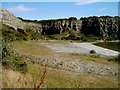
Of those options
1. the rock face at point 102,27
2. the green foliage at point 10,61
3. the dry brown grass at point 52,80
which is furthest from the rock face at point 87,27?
the dry brown grass at point 52,80

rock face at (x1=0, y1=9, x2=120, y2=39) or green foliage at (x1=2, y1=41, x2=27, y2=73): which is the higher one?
rock face at (x1=0, y1=9, x2=120, y2=39)

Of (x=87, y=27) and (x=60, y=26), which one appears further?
(x=87, y=27)

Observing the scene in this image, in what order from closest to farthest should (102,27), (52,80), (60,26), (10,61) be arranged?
1. (52,80)
2. (10,61)
3. (102,27)
4. (60,26)

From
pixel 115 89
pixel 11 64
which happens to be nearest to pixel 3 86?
pixel 11 64

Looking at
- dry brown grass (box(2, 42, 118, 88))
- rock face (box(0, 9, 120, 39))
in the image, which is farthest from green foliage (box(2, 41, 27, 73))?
rock face (box(0, 9, 120, 39))

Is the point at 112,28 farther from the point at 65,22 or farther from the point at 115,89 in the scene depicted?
the point at 115,89

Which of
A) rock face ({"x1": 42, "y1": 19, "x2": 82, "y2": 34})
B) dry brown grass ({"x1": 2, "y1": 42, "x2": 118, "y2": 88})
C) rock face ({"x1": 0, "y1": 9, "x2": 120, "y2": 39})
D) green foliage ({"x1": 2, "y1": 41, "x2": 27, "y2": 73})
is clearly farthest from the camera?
rock face ({"x1": 42, "y1": 19, "x2": 82, "y2": 34})

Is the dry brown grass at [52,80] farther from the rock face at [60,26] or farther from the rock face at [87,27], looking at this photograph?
the rock face at [60,26]

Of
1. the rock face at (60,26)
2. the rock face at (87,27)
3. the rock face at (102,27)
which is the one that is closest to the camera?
the rock face at (102,27)

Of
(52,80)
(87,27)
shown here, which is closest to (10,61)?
(52,80)

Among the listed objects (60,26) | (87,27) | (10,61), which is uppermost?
(60,26)

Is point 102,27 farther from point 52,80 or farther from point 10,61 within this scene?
point 52,80

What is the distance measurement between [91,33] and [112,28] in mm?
24694

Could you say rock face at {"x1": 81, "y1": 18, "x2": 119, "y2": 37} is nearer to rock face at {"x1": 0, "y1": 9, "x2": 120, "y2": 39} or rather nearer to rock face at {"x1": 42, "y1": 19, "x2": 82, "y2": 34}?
rock face at {"x1": 0, "y1": 9, "x2": 120, "y2": 39}
